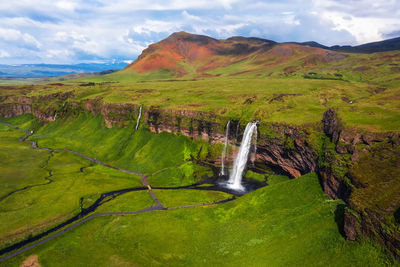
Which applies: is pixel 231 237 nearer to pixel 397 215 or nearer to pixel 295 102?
pixel 397 215

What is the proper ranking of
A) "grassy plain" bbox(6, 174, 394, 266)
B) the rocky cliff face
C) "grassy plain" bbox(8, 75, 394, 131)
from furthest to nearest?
"grassy plain" bbox(8, 75, 394, 131)
"grassy plain" bbox(6, 174, 394, 266)
the rocky cliff face

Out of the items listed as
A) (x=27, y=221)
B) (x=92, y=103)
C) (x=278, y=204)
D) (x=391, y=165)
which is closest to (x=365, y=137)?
(x=391, y=165)

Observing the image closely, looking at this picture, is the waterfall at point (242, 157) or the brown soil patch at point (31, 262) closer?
the brown soil patch at point (31, 262)

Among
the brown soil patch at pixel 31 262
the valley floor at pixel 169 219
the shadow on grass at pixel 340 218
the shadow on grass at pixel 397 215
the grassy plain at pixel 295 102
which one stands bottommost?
the brown soil patch at pixel 31 262

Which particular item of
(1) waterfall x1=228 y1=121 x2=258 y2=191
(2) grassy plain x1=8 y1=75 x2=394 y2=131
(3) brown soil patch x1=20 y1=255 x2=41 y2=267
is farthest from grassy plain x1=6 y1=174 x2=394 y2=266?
(2) grassy plain x1=8 y1=75 x2=394 y2=131

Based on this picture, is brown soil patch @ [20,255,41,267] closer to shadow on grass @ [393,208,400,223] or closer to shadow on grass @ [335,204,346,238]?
shadow on grass @ [335,204,346,238]

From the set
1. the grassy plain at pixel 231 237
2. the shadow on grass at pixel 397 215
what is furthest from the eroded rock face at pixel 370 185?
the grassy plain at pixel 231 237

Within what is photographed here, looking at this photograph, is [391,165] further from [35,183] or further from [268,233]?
[35,183]

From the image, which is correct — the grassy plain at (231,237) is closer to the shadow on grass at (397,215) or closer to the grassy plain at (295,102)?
the shadow on grass at (397,215)

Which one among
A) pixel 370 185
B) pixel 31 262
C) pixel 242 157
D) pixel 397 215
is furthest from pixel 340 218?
pixel 31 262
